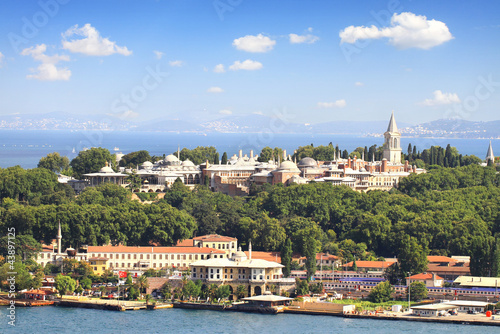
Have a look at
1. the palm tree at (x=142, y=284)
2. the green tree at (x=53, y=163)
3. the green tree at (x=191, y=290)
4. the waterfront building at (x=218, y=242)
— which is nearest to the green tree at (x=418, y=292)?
the green tree at (x=191, y=290)

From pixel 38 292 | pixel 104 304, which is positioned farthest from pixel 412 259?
pixel 38 292

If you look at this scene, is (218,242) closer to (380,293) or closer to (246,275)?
(246,275)

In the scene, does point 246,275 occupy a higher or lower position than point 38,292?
higher

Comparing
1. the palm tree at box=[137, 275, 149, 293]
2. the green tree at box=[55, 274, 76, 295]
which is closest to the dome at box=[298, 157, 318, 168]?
the palm tree at box=[137, 275, 149, 293]

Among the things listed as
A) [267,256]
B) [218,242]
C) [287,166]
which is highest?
[287,166]

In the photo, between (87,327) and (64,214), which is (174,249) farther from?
(87,327)

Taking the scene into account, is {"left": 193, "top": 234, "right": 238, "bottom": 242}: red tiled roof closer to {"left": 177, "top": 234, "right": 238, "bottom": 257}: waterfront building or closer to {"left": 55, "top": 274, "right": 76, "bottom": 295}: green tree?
{"left": 177, "top": 234, "right": 238, "bottom": 257}: waterfront building

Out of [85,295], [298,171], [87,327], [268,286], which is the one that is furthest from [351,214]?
[87,327]
